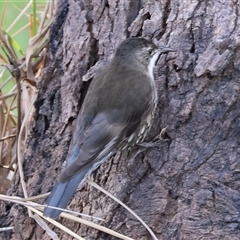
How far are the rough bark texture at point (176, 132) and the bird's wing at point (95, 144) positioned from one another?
122mm

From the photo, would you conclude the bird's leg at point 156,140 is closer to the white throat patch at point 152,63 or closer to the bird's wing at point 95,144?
the bird's wing at point 95,144

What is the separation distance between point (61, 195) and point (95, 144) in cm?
30

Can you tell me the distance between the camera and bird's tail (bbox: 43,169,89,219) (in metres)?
2.62

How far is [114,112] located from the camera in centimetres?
296

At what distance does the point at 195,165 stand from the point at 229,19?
68 centimetres

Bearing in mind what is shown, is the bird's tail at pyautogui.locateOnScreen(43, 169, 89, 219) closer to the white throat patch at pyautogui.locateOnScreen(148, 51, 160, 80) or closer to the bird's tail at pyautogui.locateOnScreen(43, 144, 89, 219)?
the bird's tail at pyautogui.locateOnScreen(43, 144, 89, 219)

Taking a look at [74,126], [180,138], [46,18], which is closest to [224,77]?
[180,138]

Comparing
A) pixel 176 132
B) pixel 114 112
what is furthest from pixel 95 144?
pixel 176 132

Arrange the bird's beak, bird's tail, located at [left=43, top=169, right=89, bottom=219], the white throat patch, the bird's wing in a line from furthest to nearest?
the white throat patch < the bird's beak < the bird's wing < bird's tail, located at [left=43, top=169, right=89, bottom=219]

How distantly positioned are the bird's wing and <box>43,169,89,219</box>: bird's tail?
0.03 metres

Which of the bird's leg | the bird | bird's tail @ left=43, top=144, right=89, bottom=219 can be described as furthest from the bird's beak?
bird's tail @ left=43, top=144, right=89, bottom=219

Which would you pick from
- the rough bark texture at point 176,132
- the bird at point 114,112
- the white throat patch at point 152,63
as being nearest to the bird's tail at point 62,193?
the bird at point 114,112

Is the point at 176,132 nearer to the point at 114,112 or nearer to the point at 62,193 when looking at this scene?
the point at 114,112

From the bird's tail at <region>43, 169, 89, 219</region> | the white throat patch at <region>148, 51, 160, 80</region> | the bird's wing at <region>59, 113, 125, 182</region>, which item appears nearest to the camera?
the bird's tail at <region>43, 169, 89, 219</region>
